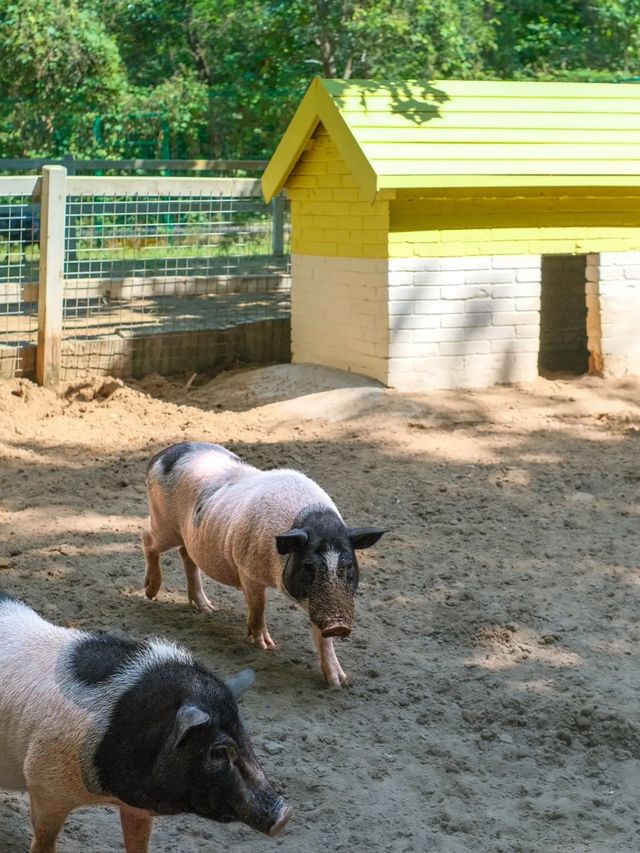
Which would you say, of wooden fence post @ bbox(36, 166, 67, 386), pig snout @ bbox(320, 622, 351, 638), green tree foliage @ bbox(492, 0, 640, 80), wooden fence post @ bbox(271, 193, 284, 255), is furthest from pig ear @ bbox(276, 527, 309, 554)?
green tree foliage @ bbox(492, 0, 640, 80)

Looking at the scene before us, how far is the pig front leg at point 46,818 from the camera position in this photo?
123 inches

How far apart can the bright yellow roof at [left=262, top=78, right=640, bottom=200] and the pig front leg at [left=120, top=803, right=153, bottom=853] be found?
20.7ft

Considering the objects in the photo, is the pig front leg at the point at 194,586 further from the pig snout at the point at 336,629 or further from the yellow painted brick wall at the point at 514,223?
the yellow painted brick wall at the point at 514,223

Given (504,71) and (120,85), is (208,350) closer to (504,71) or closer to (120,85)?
(120,85)

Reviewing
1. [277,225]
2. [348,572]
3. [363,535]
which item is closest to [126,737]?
[348,572]

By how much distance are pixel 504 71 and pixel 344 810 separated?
1783cm

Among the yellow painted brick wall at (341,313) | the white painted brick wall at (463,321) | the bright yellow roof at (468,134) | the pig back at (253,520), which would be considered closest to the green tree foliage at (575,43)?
the bright yellow roof at (468,134)

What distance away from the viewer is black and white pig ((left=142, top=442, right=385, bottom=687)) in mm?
4461

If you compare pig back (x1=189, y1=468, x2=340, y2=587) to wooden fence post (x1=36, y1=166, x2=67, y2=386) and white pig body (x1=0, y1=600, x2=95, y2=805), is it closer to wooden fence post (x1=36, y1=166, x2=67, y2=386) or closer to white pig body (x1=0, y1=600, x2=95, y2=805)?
white pig body (x1=0, y1=600, x2=95, y2=805)

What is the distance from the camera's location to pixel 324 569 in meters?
4.44

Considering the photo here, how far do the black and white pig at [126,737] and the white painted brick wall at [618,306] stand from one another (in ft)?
23.9

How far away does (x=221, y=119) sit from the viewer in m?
19.0

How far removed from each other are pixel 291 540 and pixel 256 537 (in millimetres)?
400

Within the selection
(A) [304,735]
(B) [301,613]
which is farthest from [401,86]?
(A) [304,735]
